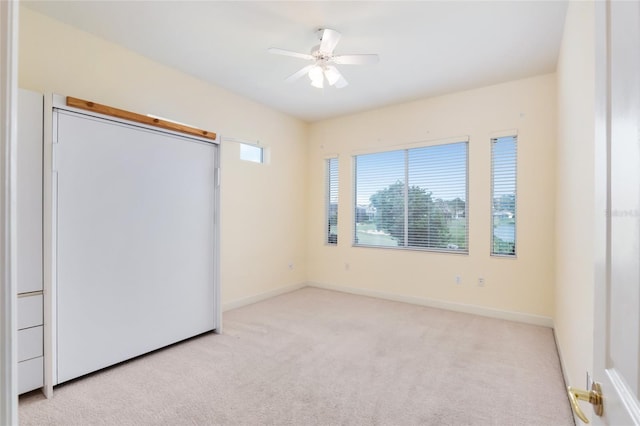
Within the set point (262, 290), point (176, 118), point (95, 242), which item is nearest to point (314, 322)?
point (262, 290)

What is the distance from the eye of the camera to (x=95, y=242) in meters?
2.40

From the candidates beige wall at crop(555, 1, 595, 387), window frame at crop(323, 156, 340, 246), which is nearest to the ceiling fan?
beige wall at crop(555, 1, 595, 387)

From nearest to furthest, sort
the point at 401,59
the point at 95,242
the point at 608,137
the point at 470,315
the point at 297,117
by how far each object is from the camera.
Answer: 1. the point at 608,137
2. the point at 95,242
3. the point at 401,59
4. the point at 470,315
5. the point at 297,117

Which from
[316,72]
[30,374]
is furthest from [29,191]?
[316,72]

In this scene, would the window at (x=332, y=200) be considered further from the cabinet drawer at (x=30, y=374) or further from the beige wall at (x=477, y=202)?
the cabinet drawer at (x=30, y=374)

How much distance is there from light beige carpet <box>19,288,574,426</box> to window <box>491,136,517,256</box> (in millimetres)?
955

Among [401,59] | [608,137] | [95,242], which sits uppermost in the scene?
[401,59]

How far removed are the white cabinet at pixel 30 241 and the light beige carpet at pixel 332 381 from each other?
0.97 feet

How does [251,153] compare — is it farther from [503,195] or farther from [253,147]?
[503,195]

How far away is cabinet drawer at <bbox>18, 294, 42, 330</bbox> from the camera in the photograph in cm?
203

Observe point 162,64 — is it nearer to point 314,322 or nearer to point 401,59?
point 401,59

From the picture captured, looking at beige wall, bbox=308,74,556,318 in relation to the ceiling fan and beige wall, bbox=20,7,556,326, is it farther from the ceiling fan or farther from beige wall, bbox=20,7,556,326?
the ceiling fan

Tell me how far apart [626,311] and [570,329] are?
7.22ft

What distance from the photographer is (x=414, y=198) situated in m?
4.55
